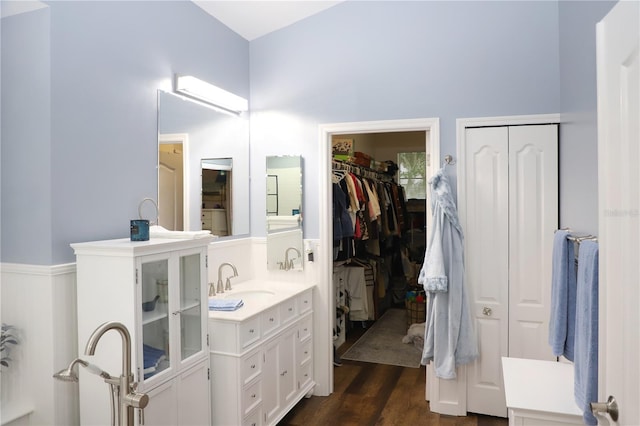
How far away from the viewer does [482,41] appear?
3199mm

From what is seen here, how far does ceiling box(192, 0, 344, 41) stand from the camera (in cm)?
320

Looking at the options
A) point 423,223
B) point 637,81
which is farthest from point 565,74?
point 423,223

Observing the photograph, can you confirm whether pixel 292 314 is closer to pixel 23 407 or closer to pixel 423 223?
pixel 23 407

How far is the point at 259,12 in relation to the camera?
3.37 metres

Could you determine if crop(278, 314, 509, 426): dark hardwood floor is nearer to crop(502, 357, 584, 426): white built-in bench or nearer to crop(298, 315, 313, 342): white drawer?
crop(298, 315, 313, 342): white drawer

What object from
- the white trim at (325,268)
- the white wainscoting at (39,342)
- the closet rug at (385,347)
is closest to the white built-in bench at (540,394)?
the white trim at (325,268)

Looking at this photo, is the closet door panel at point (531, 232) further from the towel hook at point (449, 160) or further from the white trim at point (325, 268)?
the white trim at point (325, 268)

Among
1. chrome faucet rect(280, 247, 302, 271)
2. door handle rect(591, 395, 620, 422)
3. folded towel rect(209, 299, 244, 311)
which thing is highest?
chrome faucet rect(280, 247, 302, 271)

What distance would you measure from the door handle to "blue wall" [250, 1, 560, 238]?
2.29m

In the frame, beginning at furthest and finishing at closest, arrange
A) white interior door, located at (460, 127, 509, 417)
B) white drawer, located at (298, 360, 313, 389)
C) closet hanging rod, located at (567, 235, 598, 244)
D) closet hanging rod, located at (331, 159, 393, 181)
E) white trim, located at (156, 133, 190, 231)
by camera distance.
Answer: closet hanging rod, located at (331, 159, 393, 181) < white drawer, located at (298, 360, 313, 389) < white interior door, located at (460, 127, 509, 417) < white trim, located at (156, 133, 190, 231) < closet hanging rod, located at (567, 235, 598, 244)

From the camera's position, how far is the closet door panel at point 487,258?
3.18m

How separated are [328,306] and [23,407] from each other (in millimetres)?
2107

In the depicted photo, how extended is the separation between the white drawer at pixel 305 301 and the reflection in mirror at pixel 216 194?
2.47 ft

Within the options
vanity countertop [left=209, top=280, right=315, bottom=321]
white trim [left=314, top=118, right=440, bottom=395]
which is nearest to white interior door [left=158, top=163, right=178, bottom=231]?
vanity countertop [left=209, top=280, right=315, bottom=321]
